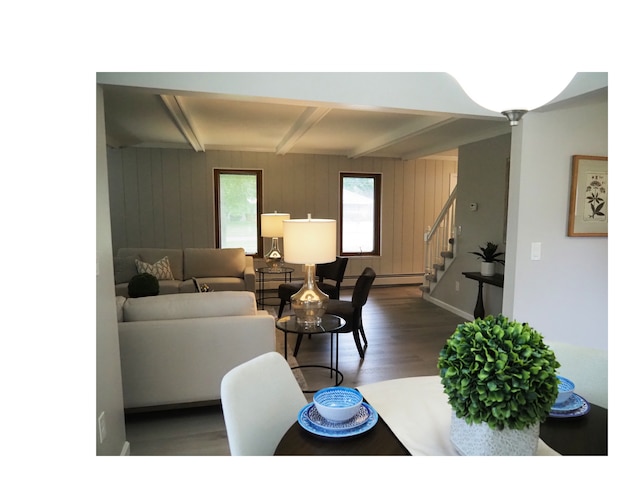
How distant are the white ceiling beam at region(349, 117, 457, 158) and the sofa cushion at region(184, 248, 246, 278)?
8.33ft

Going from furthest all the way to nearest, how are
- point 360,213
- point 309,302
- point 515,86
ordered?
point 360,213, point 309,302, point 515,86

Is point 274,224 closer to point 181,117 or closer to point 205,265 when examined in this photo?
point 205,265

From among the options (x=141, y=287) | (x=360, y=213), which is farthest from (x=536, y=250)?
(x=360, y=213)

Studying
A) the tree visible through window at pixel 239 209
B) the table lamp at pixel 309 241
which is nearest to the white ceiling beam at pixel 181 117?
the tree visible through window at pixel 239 209

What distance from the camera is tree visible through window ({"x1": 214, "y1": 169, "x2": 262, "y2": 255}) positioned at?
6.41 meters

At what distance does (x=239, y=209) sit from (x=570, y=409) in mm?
5783

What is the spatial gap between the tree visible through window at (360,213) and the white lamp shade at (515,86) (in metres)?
5.65

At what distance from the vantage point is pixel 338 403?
1.26 m

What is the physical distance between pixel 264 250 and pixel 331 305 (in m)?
3.11

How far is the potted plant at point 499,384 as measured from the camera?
0.92 metres

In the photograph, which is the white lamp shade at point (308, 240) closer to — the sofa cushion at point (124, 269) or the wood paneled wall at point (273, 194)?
the sofa cushion at point (124, 269)
